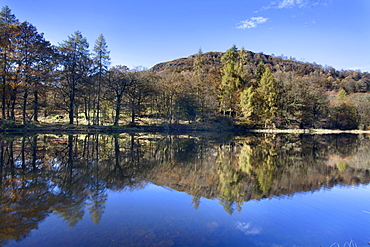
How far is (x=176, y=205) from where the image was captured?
279 inches

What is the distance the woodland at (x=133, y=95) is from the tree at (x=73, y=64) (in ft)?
0.42

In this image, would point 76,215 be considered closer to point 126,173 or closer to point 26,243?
point 26,243

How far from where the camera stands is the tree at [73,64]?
32.8m

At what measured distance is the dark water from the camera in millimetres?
5047

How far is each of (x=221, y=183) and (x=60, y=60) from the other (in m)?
31.6

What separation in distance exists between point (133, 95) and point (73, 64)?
11.0 meters

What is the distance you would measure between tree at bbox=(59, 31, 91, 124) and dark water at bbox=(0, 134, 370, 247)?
925 inches

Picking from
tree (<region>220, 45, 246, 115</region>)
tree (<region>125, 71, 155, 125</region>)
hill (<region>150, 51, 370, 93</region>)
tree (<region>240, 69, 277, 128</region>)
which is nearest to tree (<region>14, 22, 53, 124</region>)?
tree (<region>125, 71, 155, 125</region>)

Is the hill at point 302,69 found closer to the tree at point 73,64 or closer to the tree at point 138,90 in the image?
the tree at point 138,90

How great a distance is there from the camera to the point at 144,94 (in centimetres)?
4297

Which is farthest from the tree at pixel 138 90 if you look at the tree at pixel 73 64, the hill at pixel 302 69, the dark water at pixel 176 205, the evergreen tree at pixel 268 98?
the hill at pixel 302 69

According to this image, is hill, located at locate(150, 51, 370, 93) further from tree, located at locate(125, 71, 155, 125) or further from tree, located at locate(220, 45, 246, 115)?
tree, located at locate(125, 71, 155, 125)

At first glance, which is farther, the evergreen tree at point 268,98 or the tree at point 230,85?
the tree at point 230,85

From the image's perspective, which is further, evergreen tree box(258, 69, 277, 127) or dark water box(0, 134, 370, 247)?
evergreen tree box(258, 69, 277, 127)
